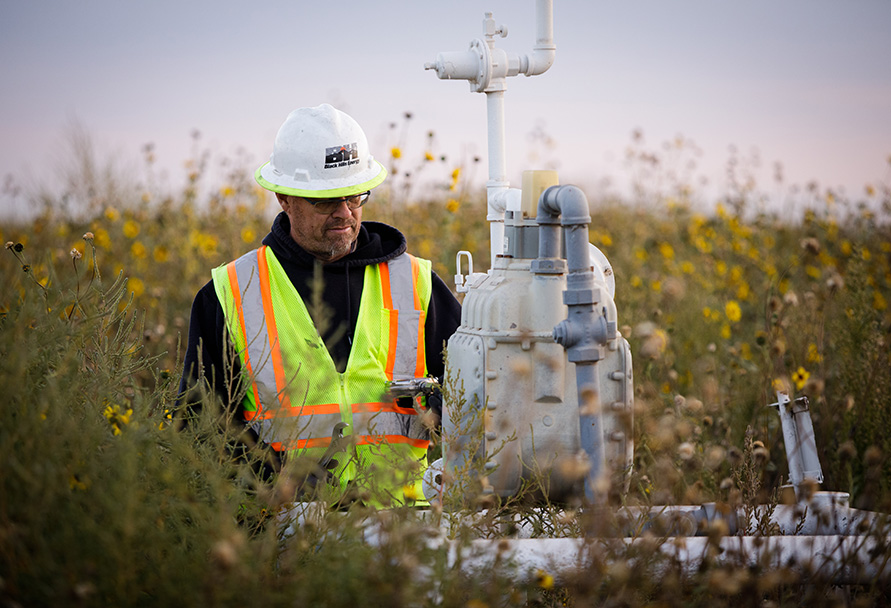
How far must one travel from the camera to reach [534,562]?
2100 mm

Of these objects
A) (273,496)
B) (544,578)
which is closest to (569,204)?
(544,578)

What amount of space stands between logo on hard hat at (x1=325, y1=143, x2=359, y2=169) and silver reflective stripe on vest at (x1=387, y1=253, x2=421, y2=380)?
0.52 meters

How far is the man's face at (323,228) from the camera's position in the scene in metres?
3.38

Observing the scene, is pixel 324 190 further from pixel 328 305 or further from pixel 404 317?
pixel 404 317

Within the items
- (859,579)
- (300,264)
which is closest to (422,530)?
(859,579)

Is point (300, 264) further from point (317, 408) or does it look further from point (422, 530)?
point (422, 530)

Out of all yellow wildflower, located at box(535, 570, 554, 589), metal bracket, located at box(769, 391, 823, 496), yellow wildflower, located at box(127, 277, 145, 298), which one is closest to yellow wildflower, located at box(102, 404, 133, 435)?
yellow wildflower, located at box(535, 570, 554, 589)

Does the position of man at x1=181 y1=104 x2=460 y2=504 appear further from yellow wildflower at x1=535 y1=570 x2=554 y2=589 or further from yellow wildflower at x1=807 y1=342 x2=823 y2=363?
yellow wildflower at x1=807 y1=342 x2=823 y2=363

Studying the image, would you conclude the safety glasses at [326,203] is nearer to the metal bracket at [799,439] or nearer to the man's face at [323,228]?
the man's face at [323,228]

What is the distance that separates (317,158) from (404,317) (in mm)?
795

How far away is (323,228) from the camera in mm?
3406

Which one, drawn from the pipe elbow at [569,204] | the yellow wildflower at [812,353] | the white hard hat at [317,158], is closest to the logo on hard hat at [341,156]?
the white hard hat at [317,158]

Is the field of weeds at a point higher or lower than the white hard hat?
lower

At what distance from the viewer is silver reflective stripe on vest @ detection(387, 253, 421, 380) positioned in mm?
3373
